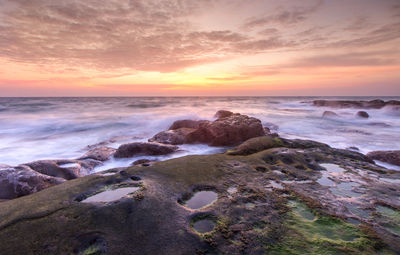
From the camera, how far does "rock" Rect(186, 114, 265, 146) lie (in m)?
9.08

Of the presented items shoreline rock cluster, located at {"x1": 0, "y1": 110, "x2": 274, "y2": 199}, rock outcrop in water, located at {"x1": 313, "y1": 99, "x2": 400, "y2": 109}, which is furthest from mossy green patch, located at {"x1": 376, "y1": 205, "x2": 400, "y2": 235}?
rock outcrop in water, located at {"x1": 313, "y1": 99, "x2": 400, "y2": 109}

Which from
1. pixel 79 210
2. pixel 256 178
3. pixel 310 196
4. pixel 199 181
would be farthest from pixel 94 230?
pixel 310 196

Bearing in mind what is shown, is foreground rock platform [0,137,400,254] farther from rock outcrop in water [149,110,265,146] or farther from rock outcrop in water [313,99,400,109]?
rock outcrop in water [313,99,400,109]

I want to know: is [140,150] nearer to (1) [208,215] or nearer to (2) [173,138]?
(2) [173,138]

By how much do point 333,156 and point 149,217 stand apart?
4665 millimetres

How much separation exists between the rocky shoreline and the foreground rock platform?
11mm

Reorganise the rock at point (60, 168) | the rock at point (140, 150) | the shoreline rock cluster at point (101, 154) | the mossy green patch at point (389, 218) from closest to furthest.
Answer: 1. the mossy green patch at point (389, 218)
2. the shoreline rock cluster at point (101, 154)
3. the rock at point (60, 168)
4. the rock at point (140, 150)

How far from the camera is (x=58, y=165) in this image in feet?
19.0

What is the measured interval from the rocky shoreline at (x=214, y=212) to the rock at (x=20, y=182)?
85 mm

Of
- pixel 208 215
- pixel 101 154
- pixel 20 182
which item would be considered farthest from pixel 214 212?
pixel 101 154

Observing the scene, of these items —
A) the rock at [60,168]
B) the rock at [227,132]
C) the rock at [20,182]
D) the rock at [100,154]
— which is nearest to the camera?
the rock at [20,182]

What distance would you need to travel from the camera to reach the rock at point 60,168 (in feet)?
17.8

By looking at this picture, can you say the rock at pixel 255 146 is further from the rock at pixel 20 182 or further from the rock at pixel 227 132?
the rock at pixel 20 182

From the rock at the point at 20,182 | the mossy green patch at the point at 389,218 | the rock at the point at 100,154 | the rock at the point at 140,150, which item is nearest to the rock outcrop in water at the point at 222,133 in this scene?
the rock at the point at 140,150
